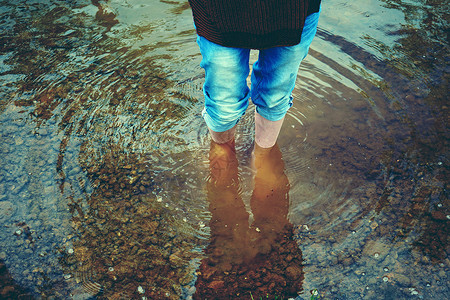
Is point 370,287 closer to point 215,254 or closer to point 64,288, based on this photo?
point 215,254

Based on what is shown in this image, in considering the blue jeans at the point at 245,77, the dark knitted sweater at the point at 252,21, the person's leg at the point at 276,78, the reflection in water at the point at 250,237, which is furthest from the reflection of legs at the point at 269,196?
the dark knitted sweater at the point at 252,21

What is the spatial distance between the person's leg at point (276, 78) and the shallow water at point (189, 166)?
0.51m

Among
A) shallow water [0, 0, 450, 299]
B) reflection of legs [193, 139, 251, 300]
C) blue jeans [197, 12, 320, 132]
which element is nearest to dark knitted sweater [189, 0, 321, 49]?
blue jeans [197, 12, 320, 132]

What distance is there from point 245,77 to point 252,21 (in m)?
0.39

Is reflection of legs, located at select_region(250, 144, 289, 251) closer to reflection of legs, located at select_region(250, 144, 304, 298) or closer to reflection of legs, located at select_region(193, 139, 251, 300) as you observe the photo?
reflection of legs, located at select_region(250, 144, 304, 298)

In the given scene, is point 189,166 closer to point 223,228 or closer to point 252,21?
point 223,228

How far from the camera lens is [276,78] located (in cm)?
168

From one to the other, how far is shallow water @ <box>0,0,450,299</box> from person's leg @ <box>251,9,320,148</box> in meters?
0.51

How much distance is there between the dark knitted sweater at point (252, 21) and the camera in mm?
1326

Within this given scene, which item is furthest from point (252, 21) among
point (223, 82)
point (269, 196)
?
point (269, 196)

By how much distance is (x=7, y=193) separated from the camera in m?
2.16

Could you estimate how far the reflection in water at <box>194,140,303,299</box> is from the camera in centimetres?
181

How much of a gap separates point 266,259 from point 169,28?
8.72 feet

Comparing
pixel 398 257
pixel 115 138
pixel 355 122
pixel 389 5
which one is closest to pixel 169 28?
pixel 115 138
